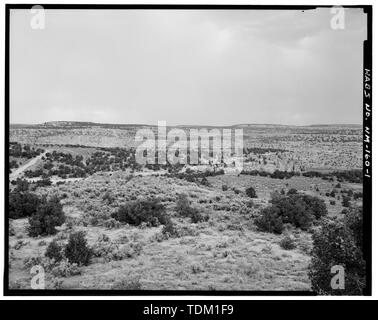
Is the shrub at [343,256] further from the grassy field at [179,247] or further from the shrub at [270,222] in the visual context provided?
the shrub at [270,222]

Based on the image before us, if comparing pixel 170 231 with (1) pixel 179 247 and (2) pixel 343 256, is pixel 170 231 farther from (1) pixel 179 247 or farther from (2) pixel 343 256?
(2) pixel 343 256

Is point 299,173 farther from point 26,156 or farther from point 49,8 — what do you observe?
point 49,8

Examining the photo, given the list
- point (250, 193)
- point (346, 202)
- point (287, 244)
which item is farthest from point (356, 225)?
point (250, 193)

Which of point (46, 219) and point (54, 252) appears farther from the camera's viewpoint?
point (46, 219)

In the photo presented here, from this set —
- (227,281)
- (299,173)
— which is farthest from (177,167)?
(227,281)

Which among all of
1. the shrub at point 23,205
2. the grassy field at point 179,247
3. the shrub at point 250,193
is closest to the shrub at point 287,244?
the grassy field at point 179,247

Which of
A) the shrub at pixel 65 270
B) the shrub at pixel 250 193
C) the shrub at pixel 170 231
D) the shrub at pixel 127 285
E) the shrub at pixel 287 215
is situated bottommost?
the shrub at pixel 127 285
